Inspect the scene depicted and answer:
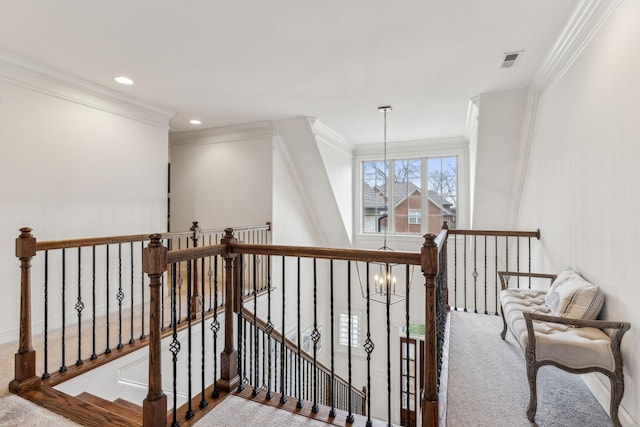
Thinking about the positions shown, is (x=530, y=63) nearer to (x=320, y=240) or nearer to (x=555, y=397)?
(x=555, y=397)

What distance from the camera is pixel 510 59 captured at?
3.12 metres

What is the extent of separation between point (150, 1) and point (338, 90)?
2.12 metres

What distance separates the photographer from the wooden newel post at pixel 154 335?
163 cm

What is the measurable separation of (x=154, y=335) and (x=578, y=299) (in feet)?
8.66

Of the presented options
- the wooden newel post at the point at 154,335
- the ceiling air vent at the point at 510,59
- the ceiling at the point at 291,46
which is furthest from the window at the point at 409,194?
the wooden newel post at the point at 154,335

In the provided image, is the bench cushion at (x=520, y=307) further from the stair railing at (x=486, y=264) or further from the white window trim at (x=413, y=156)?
the white window trim at (x=413, y=156)

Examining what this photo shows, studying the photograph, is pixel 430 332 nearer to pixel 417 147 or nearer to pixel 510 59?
pixel 510 59

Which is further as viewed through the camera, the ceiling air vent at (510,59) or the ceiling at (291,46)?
the ceiling air vent at (510,59)

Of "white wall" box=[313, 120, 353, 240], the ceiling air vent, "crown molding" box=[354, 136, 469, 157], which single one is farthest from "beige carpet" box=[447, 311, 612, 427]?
"crown molding" box=[354, 136, 469, 157]

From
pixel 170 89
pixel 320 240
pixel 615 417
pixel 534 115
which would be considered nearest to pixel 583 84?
pixel 534 115

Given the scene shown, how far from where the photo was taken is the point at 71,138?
360 cm

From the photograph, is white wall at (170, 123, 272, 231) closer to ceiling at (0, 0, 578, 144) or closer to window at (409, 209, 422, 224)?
ceiling at (0, 0, 578, 144)

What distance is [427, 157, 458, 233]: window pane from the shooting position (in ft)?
21.2

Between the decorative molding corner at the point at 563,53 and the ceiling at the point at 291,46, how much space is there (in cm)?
9
